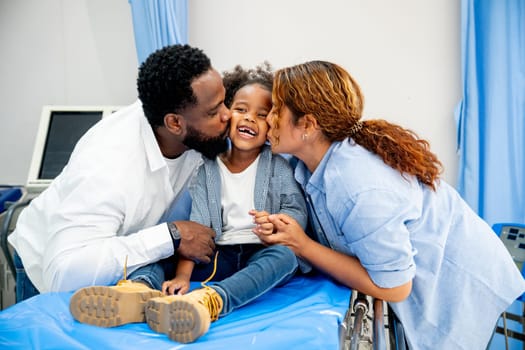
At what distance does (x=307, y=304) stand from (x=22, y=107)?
2.93m

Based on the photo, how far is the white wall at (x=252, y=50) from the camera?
286 cm

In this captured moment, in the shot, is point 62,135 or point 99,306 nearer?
point 99,306

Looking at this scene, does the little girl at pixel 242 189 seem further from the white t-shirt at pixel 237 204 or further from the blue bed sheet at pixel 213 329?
the blue bed sheet at pixel 213 329

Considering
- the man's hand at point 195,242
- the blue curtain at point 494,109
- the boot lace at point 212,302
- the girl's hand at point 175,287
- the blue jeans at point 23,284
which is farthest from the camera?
the blue curtain at point 494,109

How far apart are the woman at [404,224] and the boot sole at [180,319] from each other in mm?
482

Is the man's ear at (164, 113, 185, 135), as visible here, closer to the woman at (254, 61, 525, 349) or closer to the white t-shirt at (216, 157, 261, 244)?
the white t-shirt at (216, 157, 261, 244)

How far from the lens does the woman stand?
1.43 meters

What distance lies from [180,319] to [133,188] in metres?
0.66

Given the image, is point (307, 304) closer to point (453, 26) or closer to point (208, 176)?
point (208, 176)

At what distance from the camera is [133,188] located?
5.39 feet

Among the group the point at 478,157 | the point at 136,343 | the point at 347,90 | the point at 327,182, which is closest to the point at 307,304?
the point at 327,182

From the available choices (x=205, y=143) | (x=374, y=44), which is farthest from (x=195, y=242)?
(x=374, y=44)

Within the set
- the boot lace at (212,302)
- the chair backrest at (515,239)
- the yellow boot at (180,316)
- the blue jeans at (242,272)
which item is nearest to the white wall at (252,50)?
the chair backrest at (515,239)

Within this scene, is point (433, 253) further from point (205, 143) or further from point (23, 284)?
point (23, 284)
